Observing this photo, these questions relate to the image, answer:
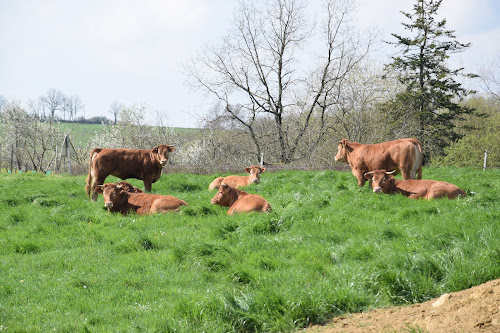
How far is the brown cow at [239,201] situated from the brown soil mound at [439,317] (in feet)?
16.1

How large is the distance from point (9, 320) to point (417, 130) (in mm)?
Answer: 31004

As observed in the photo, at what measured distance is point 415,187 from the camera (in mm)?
10258

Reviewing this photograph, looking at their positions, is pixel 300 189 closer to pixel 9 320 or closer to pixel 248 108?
pixel 9 320

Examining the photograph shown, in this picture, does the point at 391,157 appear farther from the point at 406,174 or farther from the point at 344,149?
the point at 344,149

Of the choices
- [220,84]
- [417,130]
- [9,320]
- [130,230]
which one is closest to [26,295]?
[9,320]

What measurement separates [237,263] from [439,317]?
9.59ft

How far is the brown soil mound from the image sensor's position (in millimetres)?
3092

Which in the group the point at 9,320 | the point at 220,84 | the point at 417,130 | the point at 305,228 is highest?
the point at 220,84

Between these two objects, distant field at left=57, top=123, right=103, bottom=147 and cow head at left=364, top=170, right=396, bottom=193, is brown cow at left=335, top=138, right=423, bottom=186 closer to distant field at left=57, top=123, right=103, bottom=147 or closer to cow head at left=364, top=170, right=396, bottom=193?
cow head at left=364, top=170, right=396, bottom=193

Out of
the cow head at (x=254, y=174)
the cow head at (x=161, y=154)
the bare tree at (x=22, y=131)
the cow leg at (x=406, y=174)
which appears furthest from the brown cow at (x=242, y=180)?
the bare tree at (x=22, y=131)

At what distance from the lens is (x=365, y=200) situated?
9.60 meters

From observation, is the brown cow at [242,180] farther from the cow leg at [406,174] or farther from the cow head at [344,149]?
the cow leg at [406,174]

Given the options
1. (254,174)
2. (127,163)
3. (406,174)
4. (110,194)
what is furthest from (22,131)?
(406,174)

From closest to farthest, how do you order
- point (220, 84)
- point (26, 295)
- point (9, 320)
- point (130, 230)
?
point (9, 320), point (26, 295), point (130, 230), point (220, 84)
